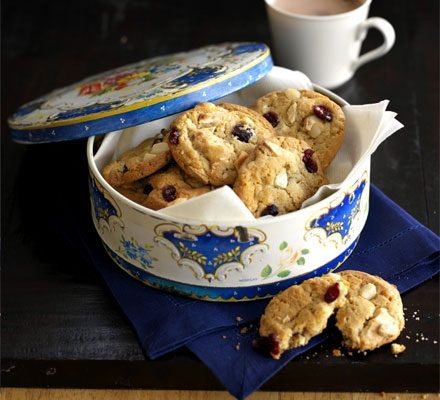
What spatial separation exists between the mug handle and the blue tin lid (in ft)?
1.14

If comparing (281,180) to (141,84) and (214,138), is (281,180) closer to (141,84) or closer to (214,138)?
(214,138)

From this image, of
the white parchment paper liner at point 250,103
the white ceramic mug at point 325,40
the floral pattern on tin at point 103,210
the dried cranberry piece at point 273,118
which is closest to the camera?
the white parchment paper liner at point 250,103

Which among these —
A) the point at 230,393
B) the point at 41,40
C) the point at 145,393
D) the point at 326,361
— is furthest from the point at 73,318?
the point at 41,40

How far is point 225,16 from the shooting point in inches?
83.7

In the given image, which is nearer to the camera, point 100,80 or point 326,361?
point 326,361

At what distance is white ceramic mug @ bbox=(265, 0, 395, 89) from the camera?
1735 millimetres

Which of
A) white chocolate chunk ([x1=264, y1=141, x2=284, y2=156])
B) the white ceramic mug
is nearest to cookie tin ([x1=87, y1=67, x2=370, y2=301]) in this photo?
white chocolate chunk ([x1=264, y1=141, x2=284, y2=156])

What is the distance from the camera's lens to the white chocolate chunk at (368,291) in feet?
4.02

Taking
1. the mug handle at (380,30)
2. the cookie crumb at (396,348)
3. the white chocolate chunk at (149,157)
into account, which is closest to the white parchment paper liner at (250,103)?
the white chocolate chunk at (149,157)

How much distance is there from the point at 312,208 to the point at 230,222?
0.13 m

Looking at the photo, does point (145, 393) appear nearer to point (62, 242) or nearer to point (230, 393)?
point (230, 393)

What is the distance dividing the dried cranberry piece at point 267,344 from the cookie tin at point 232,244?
0.10 meters

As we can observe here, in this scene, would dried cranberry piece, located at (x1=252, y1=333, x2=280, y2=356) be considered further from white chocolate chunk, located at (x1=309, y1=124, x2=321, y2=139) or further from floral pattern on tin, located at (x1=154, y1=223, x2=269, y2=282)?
white chocolate chunk, located at (x1=309, y1=124, x2=321, y2=139)

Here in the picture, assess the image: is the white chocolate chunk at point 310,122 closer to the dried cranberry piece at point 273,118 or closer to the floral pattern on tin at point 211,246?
the dried cranberry piece at point 273,118
